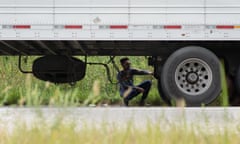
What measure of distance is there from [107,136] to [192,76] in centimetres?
575

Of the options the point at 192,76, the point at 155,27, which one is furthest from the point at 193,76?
the point at 155,27

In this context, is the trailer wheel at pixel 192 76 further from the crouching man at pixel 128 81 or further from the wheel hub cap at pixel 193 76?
the crouching man at pixel 128 81

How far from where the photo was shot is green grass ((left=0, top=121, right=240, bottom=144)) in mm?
3855

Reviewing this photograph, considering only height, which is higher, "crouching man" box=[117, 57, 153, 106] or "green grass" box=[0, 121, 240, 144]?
"crouching man" box=[117, 57, 153, 106]

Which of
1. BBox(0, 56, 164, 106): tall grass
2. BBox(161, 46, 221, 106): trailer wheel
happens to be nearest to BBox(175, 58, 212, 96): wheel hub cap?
Result: BBox(161, 46, 221, 106): trailer wheel

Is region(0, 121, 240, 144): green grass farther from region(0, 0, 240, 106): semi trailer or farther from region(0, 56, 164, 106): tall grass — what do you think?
region(0, 56, 164, 106): tall grass

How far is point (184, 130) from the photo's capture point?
4.23 meters

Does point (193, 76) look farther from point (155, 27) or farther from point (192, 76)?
point (155, 27)

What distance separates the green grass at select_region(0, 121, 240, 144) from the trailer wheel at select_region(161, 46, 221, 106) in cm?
499

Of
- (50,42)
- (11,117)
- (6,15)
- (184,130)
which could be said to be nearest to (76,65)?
(50,42)

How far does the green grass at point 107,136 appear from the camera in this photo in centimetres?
386

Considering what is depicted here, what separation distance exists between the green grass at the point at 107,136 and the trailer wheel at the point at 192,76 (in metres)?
4.99

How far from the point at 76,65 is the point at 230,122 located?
243 inches

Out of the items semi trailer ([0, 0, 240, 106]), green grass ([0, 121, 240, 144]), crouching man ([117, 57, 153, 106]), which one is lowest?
green grass ([0, 121, 240, 144])
